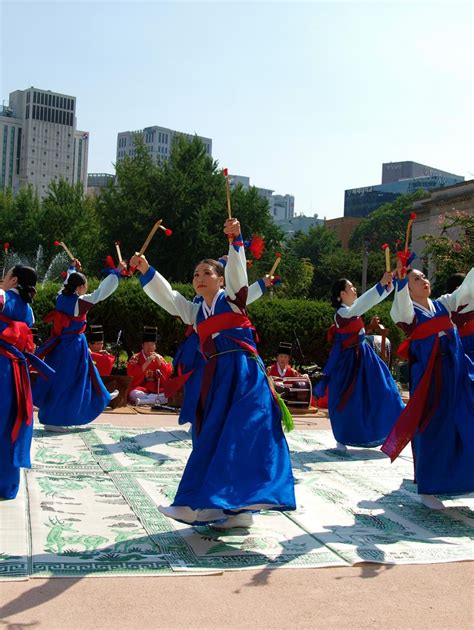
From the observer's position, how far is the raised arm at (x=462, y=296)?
5.48m

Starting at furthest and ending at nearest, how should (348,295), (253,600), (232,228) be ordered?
1. (348,295)
2. (232,228)
3. (253,600)

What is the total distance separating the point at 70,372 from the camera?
7973 millimetres

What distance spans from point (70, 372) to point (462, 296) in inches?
163

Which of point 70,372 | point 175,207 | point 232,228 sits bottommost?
point 70,372

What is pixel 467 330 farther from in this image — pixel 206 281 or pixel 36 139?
pixel 36 139

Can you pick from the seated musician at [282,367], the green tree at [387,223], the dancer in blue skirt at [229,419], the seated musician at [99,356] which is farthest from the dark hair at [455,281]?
A: the green tree at [387,223]

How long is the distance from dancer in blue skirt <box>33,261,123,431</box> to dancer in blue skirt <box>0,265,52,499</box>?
2.60 m

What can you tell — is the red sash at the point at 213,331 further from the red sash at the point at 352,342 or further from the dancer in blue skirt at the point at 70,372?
the dancer in blue skirt at the point at 70,372

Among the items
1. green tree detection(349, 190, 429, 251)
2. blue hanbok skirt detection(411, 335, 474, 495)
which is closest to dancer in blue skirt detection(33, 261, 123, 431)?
blue hanbok skirt detection(411, 335, 474, 495)

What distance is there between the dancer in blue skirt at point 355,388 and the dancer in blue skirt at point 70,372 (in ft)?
7.82

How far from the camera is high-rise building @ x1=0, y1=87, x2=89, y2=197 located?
125 meters

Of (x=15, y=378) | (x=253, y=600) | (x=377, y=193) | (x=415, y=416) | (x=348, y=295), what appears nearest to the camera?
(x=253, y=600)

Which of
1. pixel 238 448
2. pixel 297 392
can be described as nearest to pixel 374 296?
pixel 238 448

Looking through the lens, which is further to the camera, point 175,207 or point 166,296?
point 175,207
